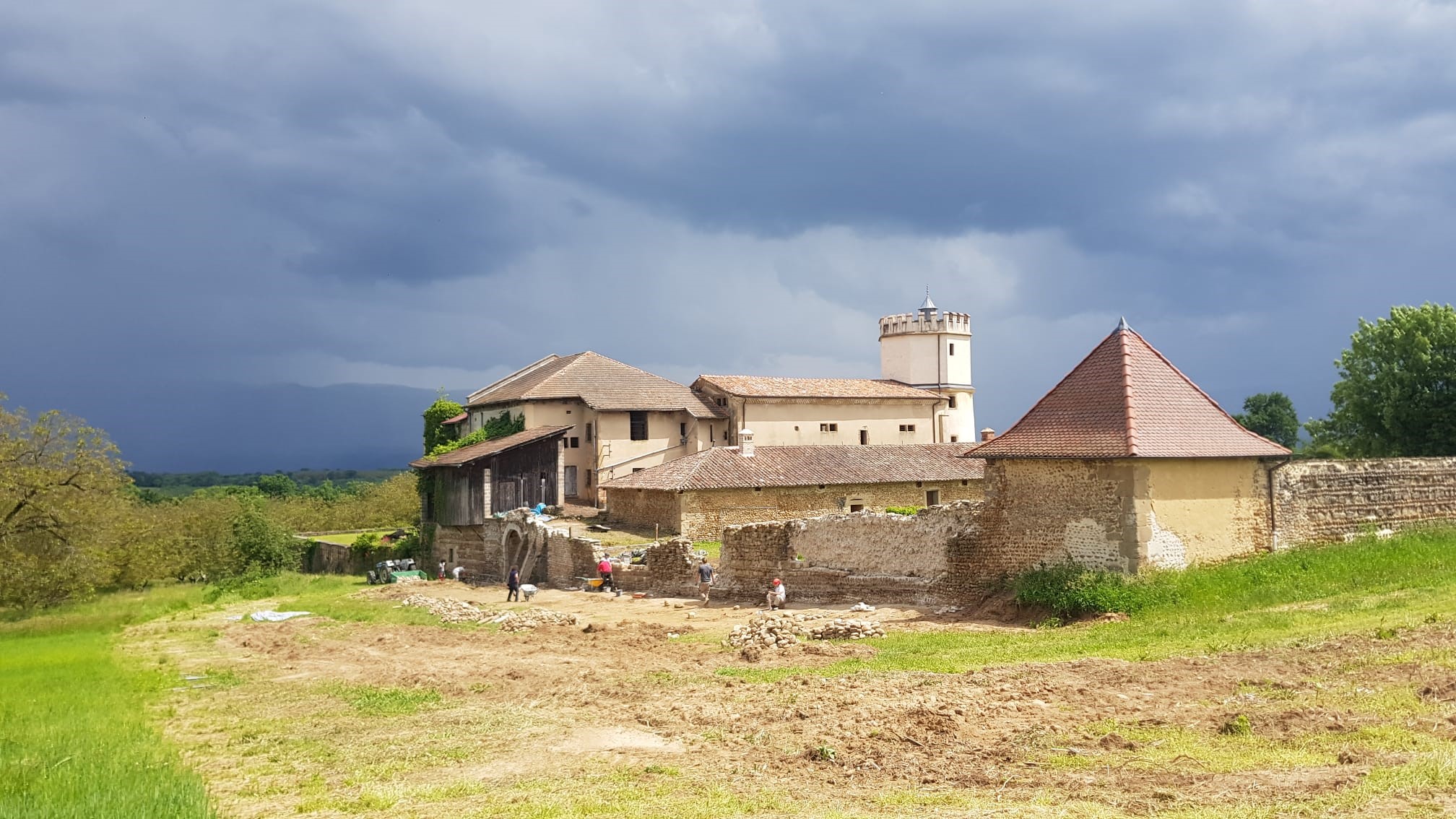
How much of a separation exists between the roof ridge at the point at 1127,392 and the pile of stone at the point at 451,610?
14.9 meters

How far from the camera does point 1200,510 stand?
Result: 1908 cm

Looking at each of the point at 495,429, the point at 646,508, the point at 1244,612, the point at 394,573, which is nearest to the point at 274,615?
the point at 394,573

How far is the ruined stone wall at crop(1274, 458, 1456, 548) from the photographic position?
20.2 meters

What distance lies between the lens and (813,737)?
408 inches

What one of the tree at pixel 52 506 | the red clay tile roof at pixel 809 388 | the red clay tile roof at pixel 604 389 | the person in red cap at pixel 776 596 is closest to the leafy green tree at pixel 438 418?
the red clay tile roof at pixel 604 389

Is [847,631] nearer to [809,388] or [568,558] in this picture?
[568,558]

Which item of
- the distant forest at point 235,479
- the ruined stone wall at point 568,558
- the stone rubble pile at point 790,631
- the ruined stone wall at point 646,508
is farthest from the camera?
the distant forest at point 235,479

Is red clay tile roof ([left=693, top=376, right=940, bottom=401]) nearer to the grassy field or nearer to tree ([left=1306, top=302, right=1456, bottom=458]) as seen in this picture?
tree ([left=1306, top=302, right=1456, bottom=458])

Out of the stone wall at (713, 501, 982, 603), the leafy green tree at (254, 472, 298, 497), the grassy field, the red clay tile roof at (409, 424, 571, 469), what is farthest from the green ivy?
the leafy green tree at (254, 472, 298, 497)

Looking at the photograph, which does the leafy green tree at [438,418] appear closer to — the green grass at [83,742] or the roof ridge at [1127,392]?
the green grass at [83,742]

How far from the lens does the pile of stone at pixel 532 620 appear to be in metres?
22.8

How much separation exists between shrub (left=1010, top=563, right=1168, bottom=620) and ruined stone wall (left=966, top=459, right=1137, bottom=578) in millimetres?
329

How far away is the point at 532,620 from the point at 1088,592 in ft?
38.8

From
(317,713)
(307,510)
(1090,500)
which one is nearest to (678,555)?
(1090,500)
